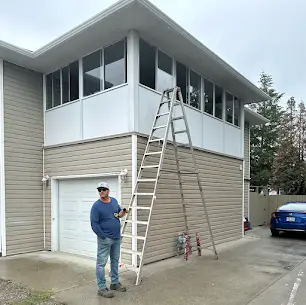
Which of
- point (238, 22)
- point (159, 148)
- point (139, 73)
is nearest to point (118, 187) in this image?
point (159, 148)

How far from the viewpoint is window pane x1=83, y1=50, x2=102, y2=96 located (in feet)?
24.3

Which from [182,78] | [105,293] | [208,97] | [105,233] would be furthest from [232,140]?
[105,293]

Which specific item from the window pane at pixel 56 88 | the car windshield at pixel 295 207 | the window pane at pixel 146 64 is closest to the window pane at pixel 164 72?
the window pane at pixel 146 64

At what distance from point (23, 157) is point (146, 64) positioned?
12.9ft

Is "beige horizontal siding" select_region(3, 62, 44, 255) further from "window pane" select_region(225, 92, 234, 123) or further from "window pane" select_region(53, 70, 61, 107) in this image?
"window pane" select_region(225, 92, 234, 123)

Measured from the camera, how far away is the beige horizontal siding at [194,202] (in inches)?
275

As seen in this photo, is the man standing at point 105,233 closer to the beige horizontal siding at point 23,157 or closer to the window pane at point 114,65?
the window pane at point 114,65

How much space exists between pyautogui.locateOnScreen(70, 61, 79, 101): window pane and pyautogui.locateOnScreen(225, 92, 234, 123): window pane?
4954 mm

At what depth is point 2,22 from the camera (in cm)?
1265

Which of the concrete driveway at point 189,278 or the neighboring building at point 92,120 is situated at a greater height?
the neighboring building at point 92,120

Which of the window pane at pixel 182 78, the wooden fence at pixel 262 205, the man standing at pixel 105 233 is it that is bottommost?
the wooden fence at pixel 262 205

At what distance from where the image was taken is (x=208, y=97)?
31.0 feet

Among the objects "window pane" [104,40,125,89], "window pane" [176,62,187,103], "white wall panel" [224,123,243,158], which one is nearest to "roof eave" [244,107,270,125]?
"white wall panel" [224,123,243,158]

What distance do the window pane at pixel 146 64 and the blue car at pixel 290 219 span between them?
278 inches
